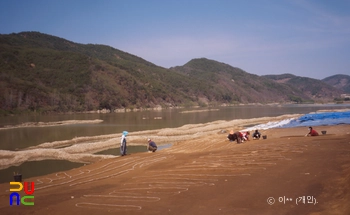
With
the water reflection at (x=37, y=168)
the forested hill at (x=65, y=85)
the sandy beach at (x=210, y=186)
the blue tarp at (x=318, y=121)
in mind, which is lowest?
the water reflection at (x=37, y=168)

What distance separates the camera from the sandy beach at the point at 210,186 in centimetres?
901

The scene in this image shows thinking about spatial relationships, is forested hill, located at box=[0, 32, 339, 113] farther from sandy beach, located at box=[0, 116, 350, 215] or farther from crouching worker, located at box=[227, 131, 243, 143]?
sandy beach, located at box=[0, 116, 350, 215]

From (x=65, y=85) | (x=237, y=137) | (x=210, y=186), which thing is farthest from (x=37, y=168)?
(x=65, y=85)

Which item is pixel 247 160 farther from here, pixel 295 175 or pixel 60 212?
pixel 60 212

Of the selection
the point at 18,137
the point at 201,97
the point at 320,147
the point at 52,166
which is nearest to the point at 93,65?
the point at 201,97

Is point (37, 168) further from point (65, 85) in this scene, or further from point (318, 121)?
point (65, 85)

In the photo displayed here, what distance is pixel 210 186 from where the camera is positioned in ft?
37.8

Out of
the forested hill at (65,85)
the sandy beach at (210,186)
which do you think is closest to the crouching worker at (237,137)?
the sandy beach at (210,186)

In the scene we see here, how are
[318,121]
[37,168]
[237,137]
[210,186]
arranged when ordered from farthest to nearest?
[318,121] < [237,137] < [37,168] < [210,186]

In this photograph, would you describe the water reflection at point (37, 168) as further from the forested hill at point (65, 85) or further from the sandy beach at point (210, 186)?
the forested hill at point (65, 85)

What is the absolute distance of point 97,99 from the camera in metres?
114

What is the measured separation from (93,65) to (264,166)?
5004 inches

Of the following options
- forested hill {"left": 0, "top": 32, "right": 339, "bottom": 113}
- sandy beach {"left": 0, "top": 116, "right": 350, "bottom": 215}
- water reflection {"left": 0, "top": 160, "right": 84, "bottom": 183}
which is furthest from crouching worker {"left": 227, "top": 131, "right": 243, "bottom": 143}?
forested hill {"left": 0, "top": 32, "right": 339, "bottom": 113}

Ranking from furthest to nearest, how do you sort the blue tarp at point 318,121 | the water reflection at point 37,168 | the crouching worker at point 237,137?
the blue tarp at point 318,121
the crouching worker at point 237,137
the water reflection at point 37,168
